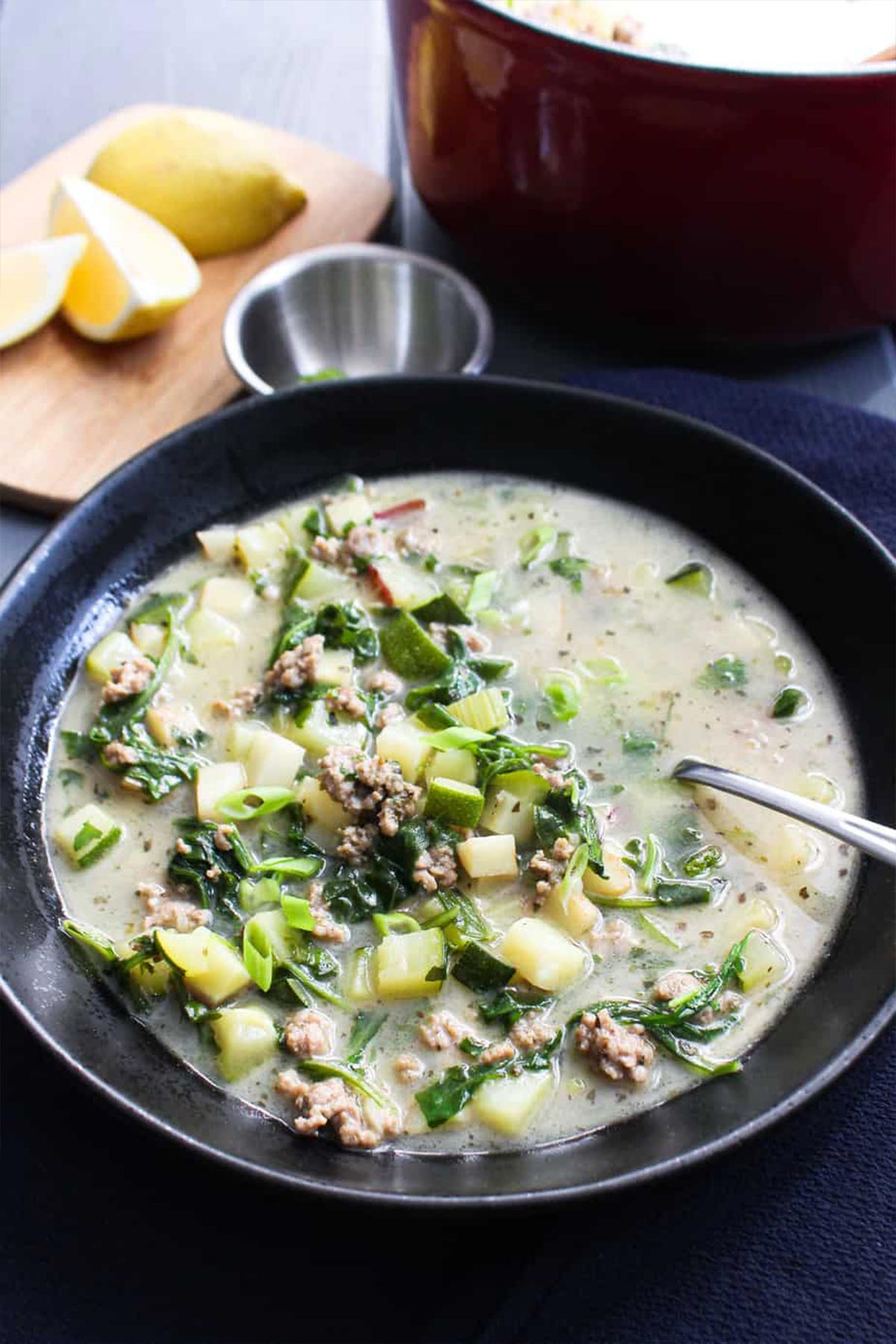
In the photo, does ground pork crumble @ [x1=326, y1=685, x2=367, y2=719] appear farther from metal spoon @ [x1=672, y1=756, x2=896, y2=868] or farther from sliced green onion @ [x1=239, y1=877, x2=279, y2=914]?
metal spoon @ [x1=672, y1=756, x2=896, y2=868]

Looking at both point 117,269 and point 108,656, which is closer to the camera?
point 108,656

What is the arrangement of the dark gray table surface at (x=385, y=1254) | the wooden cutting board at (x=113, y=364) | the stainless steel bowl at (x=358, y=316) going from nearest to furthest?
the dark gray table surface at (x=385, y=1254), the wooden cutting board at (x=113, y=364), the stainless steel bowl at (x=358, y=316)

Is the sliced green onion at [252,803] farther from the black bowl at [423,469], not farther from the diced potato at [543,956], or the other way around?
the diced potato at [543,956]

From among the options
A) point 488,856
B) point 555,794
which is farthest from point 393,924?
point 555,794

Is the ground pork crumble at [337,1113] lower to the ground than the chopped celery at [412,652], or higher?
lower

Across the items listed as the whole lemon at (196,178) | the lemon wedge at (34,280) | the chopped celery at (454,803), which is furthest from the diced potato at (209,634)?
the whole lemon at (196,178)

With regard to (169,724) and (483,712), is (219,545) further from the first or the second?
(483,712)
